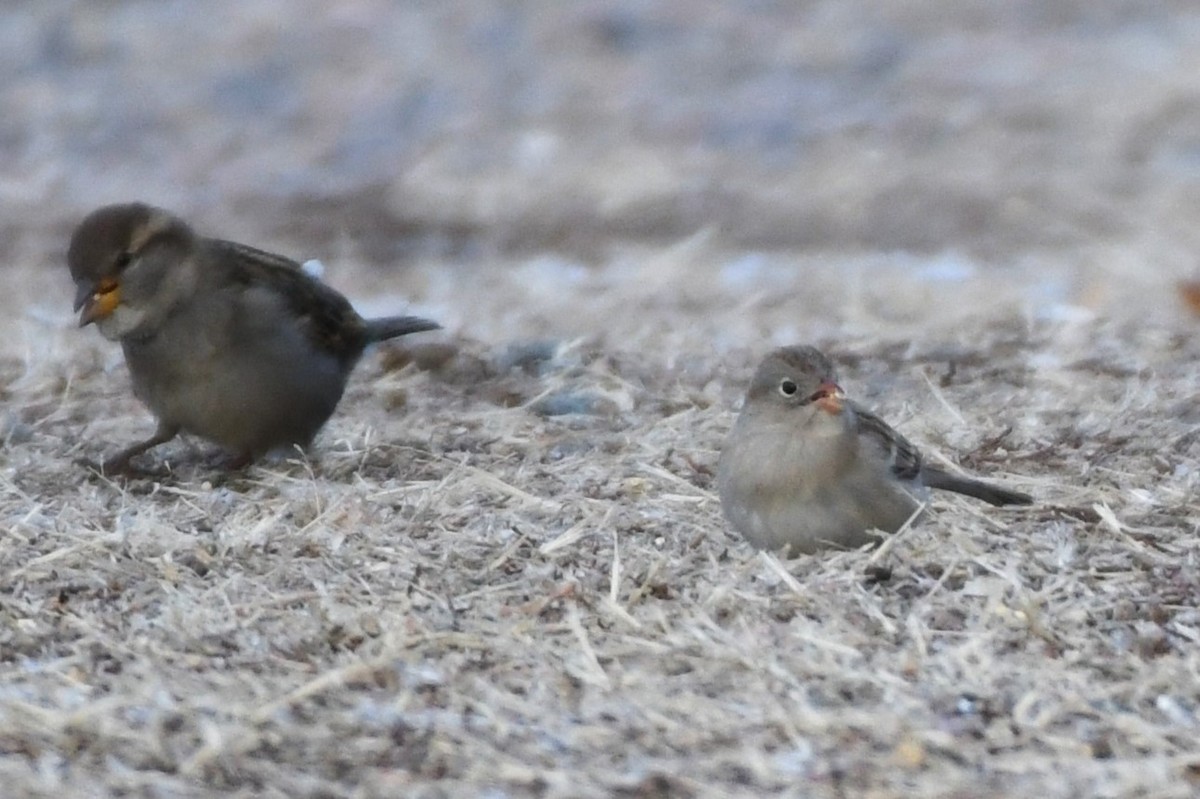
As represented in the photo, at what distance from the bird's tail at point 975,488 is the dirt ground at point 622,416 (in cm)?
5

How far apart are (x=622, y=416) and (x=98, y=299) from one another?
172cm

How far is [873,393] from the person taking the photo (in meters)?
→ 7.16

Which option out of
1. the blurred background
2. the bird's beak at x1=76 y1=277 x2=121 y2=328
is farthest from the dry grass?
the blurred background

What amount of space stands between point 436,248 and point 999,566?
5.79m

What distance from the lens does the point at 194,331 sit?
620cm

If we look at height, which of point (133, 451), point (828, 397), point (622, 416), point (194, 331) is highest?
point (194, 331)

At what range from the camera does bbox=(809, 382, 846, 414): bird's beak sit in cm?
529

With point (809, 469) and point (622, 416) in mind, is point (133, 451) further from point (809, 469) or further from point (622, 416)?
point (809, 469)

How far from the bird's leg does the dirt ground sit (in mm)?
111

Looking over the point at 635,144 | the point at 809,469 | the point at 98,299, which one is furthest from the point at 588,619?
the point at 635,144

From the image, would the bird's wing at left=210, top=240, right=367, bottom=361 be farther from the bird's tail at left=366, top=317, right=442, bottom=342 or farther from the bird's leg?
the bird's leg

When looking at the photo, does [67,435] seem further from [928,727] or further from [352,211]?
[352,211]

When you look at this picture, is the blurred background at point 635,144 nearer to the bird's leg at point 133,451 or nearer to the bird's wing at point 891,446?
the bird's leg at point 133,451

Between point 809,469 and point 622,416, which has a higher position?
point 809,469
